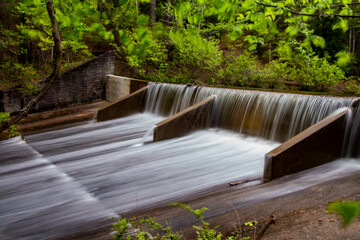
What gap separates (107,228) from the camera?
4.71m

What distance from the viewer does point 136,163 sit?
791 cm

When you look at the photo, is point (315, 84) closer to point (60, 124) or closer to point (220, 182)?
point (220, 182)

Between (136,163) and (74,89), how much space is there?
910 cm

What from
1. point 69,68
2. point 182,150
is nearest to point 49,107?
point 69,68

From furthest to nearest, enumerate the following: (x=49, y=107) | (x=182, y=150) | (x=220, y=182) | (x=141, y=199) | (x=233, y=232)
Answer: (x=49, y=107) → (x=182, y=150) → (x=220, y=182) → (x=141, y=199) → (x=233, y=232)

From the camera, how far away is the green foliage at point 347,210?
0.85 meters

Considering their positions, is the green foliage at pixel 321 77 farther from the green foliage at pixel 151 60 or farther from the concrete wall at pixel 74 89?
the concrete wall at pixel 74 89

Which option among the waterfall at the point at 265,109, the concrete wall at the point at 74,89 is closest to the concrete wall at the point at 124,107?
the waterfall at the point at 265,109

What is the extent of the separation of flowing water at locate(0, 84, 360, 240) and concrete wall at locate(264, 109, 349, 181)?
282 millimetres

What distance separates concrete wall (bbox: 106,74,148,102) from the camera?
15.0 m

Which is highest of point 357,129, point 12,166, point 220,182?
point 357,129

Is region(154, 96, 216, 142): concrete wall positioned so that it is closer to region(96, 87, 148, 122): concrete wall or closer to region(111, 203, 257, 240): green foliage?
region(96, 87, 148, 122): concrete wall

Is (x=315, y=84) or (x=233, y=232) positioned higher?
A: (x=315, y=84)

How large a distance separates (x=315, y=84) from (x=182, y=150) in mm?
7083
